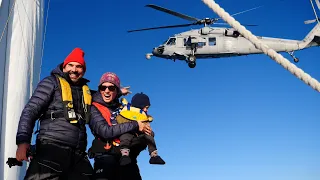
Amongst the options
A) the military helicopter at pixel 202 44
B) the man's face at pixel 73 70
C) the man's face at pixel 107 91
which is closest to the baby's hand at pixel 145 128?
the man's face at pixel 107 91

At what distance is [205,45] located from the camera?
1430 inches

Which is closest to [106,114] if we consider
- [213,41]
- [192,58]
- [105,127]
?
[105,127]

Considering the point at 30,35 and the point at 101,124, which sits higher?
the point at 30,35

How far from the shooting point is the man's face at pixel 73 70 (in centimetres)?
403

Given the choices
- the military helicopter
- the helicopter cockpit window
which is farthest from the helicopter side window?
the helicopter cockpit window

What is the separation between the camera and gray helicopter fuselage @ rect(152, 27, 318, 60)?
36.2 meters

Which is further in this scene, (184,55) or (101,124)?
(184,55)

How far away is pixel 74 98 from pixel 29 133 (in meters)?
0.58

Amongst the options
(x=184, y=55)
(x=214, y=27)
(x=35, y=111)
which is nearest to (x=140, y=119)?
(x=35, y=111)

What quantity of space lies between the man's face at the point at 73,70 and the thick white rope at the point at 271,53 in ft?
5.66

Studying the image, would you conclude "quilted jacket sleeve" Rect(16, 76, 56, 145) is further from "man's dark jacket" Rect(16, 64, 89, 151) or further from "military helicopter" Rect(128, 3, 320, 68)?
"military helicopter" Rect(128, 3, 320, 68)

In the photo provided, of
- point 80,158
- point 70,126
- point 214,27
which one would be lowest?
point 80,158

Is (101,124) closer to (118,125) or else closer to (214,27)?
(118,125)

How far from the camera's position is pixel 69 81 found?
4.03 metres
